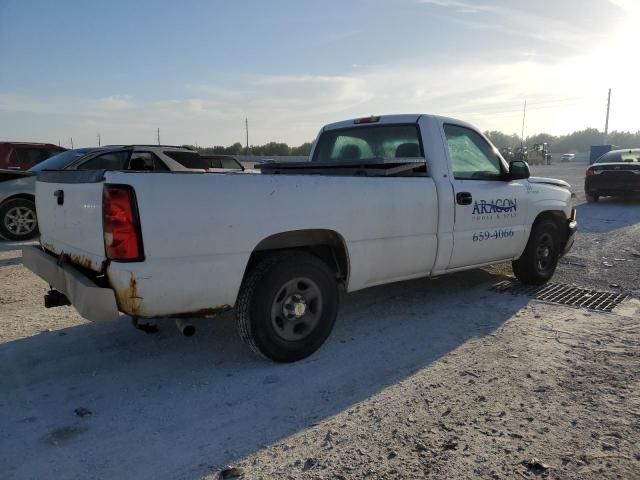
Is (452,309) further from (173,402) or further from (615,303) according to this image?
(173,402)

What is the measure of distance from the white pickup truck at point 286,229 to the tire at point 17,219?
5.48 metres

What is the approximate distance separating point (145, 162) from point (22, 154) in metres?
4.36

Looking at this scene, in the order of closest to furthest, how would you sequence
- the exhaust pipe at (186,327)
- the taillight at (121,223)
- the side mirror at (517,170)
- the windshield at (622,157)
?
1. the taillight at (121,223)
2. the exhaust pipe at (186,327)
3. the side mirror at (517,170)
4. the windshield at (622,157)

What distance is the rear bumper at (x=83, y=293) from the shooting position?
2928mm

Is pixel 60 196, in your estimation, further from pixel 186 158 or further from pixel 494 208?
pixel 186 158

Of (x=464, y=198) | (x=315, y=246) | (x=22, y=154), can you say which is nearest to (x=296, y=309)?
(x=315, y=246)

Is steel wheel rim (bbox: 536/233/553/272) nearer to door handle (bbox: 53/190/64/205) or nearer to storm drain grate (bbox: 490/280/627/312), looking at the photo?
storm drain grate (bbox: 490/280/627/312)

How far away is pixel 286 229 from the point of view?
11.3ft

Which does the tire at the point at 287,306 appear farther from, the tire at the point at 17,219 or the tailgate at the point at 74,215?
the tire at the point at 17,219

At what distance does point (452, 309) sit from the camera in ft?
16.4

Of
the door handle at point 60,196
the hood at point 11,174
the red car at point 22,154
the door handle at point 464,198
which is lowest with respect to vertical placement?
the door handle at point 464,198

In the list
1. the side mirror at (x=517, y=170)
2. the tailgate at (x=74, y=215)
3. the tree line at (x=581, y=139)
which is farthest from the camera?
the tree line at (x=581, y=139)

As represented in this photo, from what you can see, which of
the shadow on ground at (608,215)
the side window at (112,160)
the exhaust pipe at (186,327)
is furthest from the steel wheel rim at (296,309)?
the shadow on ground at (608,215)

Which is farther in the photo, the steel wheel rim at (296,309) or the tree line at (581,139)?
the tree line at (581,139)
